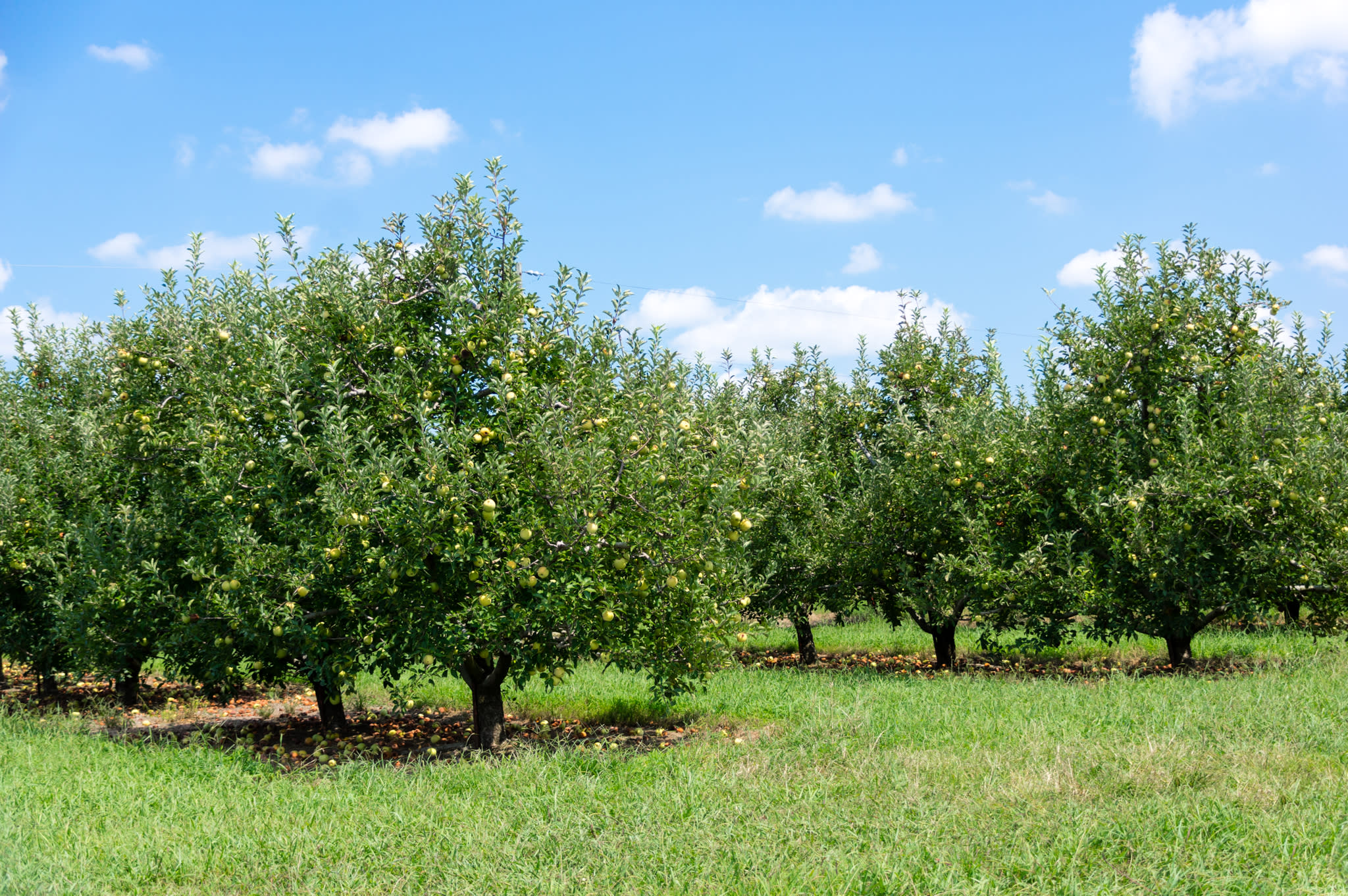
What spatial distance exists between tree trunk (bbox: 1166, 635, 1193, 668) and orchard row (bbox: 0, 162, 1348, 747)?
28 centimetres

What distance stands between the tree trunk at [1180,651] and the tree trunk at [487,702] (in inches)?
372

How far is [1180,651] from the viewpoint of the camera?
12742mm

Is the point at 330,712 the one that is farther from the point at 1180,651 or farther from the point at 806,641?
the point at 1180,651

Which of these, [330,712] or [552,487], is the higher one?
[552,487]

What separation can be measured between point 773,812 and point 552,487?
9.71 ft

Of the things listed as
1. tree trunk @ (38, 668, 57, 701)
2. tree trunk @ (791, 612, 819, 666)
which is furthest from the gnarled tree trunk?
tree trunk @ (38, 668, 57, 701)

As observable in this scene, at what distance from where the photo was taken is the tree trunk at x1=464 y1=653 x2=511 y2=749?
8.57 metres

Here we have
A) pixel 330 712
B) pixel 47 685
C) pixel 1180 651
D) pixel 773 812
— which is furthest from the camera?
pixel 47 685

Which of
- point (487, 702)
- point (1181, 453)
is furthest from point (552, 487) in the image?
point (1181, 453)

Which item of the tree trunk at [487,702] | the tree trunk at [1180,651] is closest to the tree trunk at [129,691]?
the tree trunk at [487,702]

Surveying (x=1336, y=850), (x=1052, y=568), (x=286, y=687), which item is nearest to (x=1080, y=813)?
(x=1336, y=850)

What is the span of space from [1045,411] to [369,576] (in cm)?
989

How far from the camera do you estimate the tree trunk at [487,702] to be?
8.57m

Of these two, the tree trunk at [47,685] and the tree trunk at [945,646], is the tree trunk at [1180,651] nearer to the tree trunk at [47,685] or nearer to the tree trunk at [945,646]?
the tree trunk at [945,646]
